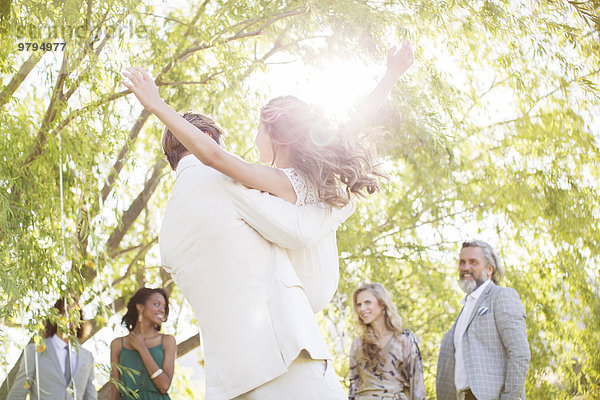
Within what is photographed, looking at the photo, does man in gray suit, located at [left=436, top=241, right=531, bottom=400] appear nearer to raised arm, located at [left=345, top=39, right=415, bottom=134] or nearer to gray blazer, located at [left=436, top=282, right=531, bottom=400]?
gray blazer, located at [left=436, top=282, right=531, bottom=400]

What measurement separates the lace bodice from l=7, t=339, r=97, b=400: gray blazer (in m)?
2.81

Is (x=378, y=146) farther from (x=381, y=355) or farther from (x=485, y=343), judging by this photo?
(x=485, y=343)

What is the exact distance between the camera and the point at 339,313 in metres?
6.39

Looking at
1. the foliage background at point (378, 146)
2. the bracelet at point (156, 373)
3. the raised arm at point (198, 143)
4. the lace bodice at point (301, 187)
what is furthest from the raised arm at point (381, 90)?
the bracelet at point (156, 373)

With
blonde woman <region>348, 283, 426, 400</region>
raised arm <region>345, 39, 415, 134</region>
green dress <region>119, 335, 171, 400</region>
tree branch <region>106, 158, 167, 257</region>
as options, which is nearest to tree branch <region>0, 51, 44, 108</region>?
green dress <region>119, 335, 171, 400</region>

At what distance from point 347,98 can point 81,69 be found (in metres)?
1.83

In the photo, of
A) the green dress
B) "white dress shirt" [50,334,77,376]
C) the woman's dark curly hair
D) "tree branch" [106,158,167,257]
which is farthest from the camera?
"tree branch" [106,158,167,257]

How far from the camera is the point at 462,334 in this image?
3641 millimetres

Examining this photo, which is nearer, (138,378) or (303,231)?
(303,231)

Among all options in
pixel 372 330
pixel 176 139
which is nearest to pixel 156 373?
pixel 372 330

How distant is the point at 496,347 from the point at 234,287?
241cm

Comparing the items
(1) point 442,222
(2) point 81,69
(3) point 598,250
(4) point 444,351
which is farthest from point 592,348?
(2) point 81,69

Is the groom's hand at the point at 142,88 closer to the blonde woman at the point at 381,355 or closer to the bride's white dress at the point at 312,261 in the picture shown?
the bride's white dress at the point at 312,261

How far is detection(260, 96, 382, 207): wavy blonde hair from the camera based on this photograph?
1620 millimetres
